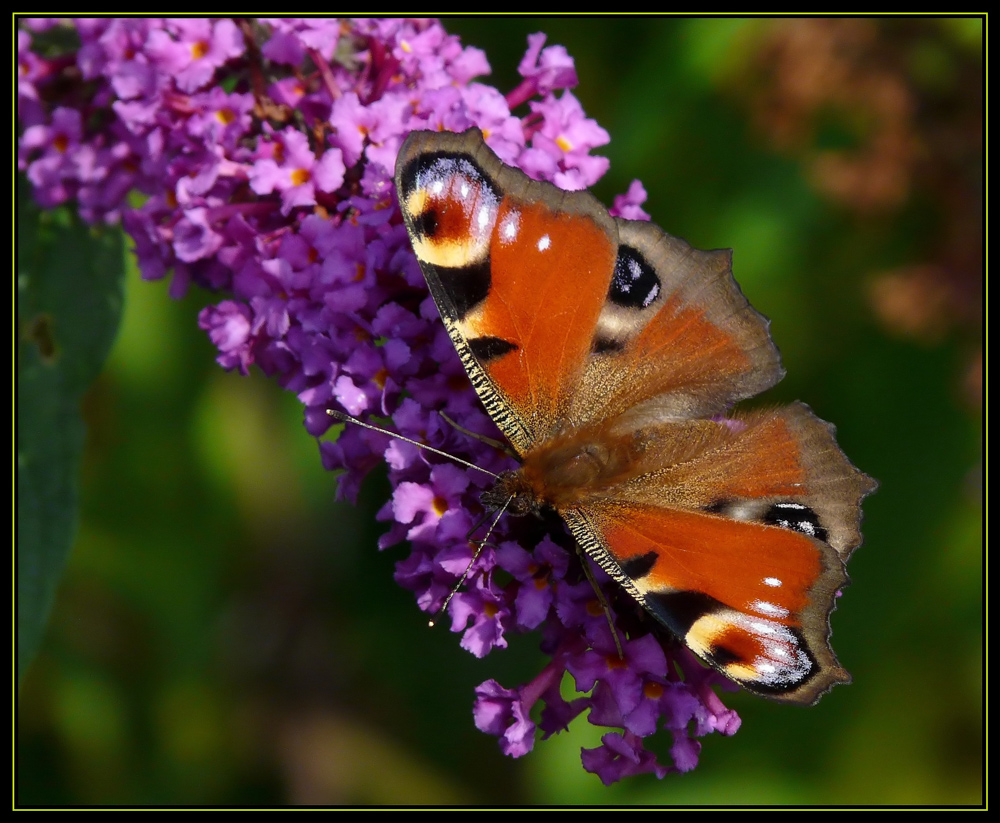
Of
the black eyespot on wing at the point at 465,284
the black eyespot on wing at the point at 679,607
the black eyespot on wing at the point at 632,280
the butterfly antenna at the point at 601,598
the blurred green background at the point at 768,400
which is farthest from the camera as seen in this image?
the blurred green background at the point at 768,400

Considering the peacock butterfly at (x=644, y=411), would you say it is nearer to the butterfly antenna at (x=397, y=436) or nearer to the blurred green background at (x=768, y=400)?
the butterfly antenna at (x=397, y=436)

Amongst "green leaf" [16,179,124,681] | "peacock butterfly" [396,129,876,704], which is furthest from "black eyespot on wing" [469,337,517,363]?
"green leaf" [16,179,124,681]

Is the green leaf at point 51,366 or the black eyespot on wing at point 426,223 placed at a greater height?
the black eyespot on wing at point 426,223

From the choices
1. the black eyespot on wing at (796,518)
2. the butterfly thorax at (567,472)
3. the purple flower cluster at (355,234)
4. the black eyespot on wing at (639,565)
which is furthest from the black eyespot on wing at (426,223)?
the black eyespot on wing at (796,518)

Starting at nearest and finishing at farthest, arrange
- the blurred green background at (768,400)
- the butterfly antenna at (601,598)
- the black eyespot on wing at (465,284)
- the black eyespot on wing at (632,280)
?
the butterfly antenna at (601,598), the black eyespot on wing at (465,284), the black eyespot on wing at (632,280), the blurred green background at (768,400)

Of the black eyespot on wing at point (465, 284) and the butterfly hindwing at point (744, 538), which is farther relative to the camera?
the black eyespot on wing at point (465, 284)

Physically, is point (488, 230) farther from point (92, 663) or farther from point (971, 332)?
point (92, 663)
